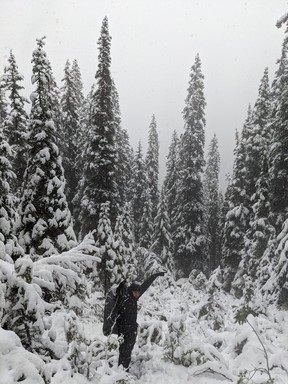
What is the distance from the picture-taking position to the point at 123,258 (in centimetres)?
1798

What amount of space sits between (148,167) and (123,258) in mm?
27459

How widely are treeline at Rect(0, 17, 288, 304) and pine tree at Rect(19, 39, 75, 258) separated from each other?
4 centimetres

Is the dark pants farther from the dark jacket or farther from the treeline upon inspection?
the treeline

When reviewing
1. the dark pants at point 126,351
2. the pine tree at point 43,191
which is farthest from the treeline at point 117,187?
the dark pants at point 126,351

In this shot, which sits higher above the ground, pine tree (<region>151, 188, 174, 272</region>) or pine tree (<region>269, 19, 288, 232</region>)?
pine tree (<region>269, 19, 288, 232</region>)

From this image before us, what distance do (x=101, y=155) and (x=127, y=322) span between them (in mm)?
18184

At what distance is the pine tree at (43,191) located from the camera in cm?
1353

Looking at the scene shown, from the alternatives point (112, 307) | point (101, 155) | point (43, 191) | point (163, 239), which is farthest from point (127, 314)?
point (163, 239)

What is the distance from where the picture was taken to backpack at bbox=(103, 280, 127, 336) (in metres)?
6.57

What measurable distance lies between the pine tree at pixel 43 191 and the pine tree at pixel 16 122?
6412 mm

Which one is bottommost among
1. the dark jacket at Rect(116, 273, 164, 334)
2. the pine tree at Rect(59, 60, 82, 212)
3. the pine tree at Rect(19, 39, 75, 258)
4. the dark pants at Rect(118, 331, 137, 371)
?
the dark pants at Rect(118, 331, 137, 371)

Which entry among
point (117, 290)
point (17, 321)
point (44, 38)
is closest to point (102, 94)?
point (44, 38)

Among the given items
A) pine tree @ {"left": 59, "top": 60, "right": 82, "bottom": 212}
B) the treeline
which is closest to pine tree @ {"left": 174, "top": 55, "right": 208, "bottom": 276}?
the treeline

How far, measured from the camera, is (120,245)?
17922 millimetres
